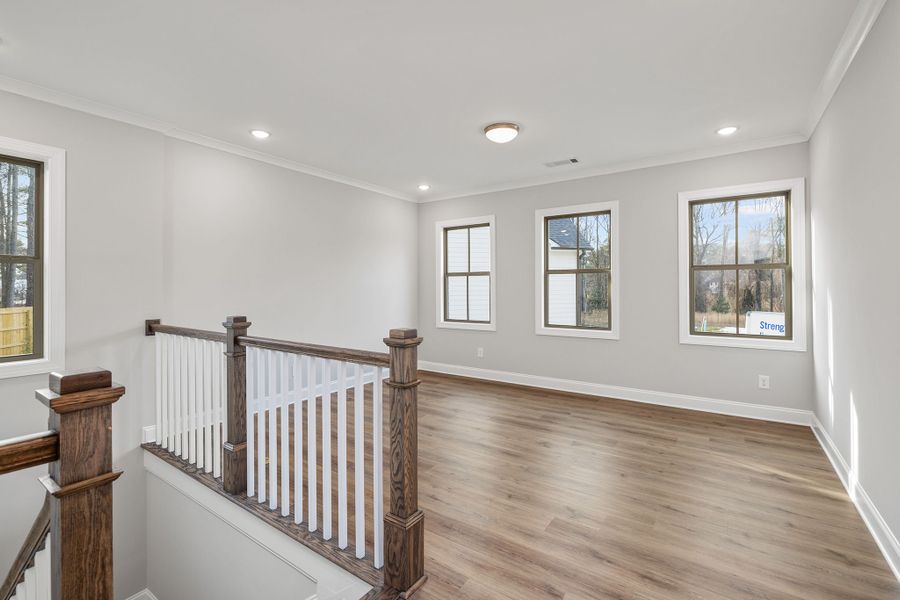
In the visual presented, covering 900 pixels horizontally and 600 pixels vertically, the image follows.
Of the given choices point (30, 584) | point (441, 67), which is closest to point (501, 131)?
point (441, 67)

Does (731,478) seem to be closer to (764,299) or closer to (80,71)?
(764,299)

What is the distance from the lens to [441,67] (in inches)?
105

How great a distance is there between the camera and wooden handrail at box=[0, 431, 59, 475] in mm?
841

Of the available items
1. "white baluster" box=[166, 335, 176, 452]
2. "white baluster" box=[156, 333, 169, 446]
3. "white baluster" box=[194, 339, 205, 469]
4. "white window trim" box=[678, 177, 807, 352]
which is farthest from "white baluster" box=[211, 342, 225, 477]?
"white window trim" box=[678, 177, 807, 352]

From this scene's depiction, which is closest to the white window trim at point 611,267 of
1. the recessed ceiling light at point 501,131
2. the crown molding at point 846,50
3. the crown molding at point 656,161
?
the crown molding at point 656,161

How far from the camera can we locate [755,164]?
157 inches

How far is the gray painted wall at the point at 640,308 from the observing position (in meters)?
3.95

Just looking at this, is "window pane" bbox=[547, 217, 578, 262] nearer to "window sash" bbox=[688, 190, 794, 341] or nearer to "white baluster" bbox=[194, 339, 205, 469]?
"window sash" bbox=[688, 190, 794, 341]

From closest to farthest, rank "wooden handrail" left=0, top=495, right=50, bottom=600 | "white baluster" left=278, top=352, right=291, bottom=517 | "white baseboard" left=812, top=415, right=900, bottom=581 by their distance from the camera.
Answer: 1. "wooden handrail" left=0, top=495, right=50, bottom=600
2. "white baseboard" left=812, top=415, right=900, bottom=581
3. "white baluster" left=278, top=352, right=291, bottom=517

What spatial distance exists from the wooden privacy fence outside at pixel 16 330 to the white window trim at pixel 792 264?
542 cm

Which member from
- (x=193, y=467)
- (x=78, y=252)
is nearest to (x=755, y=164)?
(x=193, y=467)

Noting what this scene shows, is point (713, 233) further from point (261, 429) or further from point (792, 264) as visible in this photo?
point (261, 429)

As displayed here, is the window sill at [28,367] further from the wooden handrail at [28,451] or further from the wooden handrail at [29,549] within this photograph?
the wooden handrail at [28,451]

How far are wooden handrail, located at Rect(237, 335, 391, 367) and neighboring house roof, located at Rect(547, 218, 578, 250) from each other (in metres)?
3.65
